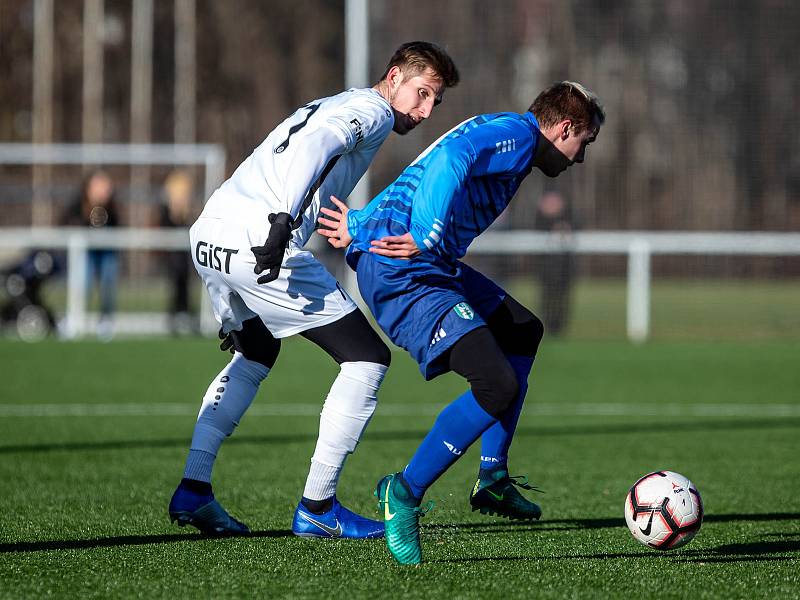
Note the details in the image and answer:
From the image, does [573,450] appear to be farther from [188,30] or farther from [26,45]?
[26,45]

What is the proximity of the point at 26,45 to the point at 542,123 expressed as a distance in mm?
33814

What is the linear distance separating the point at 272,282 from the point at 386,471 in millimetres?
2317

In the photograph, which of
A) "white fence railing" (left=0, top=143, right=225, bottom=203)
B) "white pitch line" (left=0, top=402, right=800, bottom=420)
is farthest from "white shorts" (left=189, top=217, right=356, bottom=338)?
"white fence railing" (left=0, top=143, right=225, bottom=203)

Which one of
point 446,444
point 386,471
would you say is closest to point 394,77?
point 446,444

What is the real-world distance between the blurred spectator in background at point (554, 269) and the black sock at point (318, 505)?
482 inches

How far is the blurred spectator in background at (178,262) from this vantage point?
17.3m

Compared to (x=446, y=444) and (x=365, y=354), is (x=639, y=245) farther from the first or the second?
(x=446, y=444)

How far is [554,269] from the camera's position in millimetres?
17047

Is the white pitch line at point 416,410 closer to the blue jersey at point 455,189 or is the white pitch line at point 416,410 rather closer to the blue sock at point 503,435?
the blue sock at point 503,435

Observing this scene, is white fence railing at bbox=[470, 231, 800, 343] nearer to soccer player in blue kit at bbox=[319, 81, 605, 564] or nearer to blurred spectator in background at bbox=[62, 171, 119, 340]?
blurred spectator in background at bbox=[62, 171, 119, 340]

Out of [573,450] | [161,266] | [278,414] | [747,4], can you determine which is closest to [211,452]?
[573,450]

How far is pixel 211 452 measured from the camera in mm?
5105

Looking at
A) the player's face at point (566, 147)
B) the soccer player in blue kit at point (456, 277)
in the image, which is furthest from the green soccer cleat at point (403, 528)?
the player's face at point (566, 147)

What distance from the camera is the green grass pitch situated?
13.6 ft
